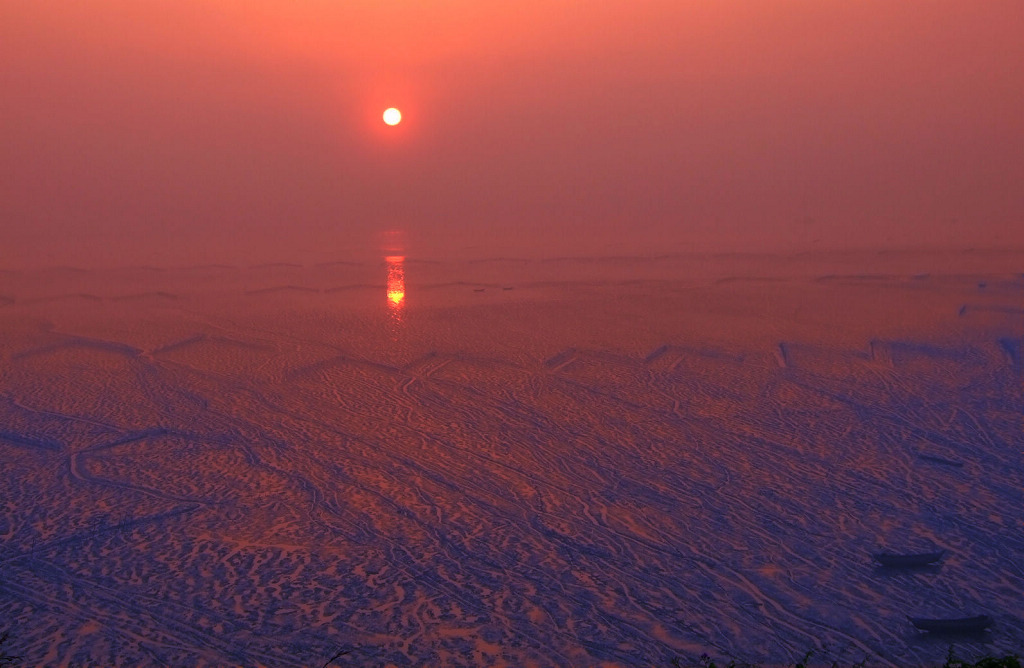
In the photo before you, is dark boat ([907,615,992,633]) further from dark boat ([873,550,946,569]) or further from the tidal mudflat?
dark boat ([873,550,946,569])

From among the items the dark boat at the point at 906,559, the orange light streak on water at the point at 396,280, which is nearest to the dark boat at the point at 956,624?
the dark boat at the point at 906,559

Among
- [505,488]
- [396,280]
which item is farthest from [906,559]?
[396,280]

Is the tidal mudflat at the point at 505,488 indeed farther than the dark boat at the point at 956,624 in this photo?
Yes

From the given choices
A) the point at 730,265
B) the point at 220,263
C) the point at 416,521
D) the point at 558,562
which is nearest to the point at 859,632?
the point at 558,562

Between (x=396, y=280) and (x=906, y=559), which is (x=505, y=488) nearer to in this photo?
(x=906, y=559)

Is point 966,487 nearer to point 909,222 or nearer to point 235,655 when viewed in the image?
point 235,655

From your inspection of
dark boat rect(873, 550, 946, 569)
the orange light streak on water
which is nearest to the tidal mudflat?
dark boat rect(873, 550, 946, 569)

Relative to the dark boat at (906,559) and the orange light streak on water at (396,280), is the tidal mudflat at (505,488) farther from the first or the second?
the orange light streak on water at (396,280)
